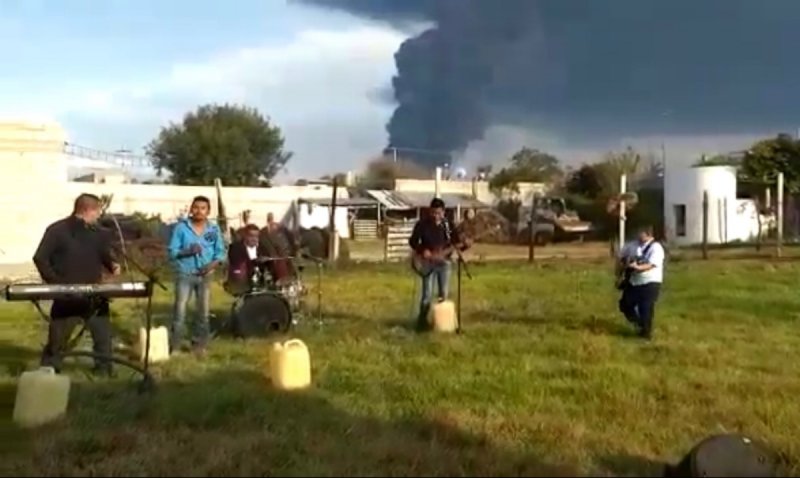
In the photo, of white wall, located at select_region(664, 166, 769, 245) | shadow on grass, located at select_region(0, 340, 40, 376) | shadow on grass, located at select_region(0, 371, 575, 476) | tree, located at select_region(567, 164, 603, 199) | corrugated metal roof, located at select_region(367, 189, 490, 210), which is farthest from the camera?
→ tree, located at select_region(567, 164, 603, 199)

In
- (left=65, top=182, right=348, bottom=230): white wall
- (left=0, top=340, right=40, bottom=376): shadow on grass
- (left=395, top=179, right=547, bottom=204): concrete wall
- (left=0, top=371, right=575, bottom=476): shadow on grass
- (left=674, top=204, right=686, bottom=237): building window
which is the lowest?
(left=0, top=340, right=40, bottom=376): shadow on grass

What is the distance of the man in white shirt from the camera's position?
13.4 metres

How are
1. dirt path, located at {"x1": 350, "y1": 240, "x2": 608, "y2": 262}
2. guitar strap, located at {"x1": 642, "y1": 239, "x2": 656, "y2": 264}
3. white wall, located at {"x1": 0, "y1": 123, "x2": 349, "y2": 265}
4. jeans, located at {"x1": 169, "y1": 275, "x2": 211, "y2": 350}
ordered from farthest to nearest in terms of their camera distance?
1. dirt path, located at {"x1": 350, "y1": 240, "x2": 608, "y2": 262}
2. white wall, located at {"x1": 0, "y1": 123, "x2": 349, "y2": 265}
3. guitar strap, located at {"x1": 642, "y1": 239, "x2": 656, "y2": 264}
4. jeans, located at {"x1": 169, "y1": 275, "x2": 211, "y2": 350}

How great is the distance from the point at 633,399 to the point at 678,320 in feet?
20.2

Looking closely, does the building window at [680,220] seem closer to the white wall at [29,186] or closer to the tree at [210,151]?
the white wall at [29,186]

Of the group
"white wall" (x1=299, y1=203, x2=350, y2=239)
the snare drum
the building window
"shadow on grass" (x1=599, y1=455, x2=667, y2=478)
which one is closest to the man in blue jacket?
the snare drum

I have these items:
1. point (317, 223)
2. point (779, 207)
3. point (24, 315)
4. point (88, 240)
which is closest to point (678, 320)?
point (88, 240)

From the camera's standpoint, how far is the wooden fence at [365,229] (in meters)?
53.3

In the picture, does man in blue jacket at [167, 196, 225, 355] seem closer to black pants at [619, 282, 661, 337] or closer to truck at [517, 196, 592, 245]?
black pants at [619, 282, 661, 337]

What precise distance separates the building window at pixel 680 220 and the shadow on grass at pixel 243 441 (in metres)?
38.4

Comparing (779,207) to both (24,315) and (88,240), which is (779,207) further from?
(88,240)

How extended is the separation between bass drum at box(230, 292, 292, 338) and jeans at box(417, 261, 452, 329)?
171cm

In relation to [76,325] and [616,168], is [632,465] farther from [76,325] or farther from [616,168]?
[616,168]

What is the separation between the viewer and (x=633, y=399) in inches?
360
